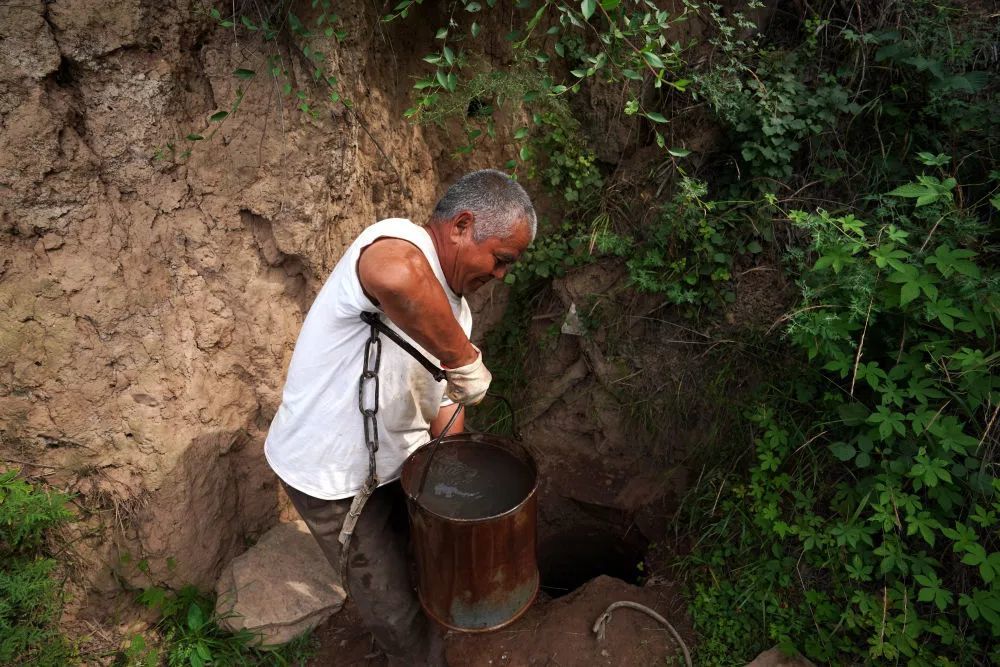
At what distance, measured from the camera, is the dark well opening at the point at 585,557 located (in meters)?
3.54

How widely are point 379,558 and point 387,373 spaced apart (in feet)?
2.47

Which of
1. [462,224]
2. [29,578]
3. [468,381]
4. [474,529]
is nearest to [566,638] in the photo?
[474,529]

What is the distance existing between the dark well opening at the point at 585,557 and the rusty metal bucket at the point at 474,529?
1.54m

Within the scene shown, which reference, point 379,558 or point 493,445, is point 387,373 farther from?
point 379,558

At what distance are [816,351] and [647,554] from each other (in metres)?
1.46

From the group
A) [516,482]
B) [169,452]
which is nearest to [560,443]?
[516,482]

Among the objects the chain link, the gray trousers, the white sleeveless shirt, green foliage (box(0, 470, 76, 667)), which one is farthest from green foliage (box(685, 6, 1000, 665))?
green foliage (box(0, 470, 76, 667))

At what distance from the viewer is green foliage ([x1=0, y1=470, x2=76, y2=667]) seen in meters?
2.33

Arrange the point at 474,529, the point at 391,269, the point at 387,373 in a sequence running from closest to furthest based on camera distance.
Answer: the point at 391,269, the point at 474,529, the point at 387,373

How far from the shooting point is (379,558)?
7.45 ft

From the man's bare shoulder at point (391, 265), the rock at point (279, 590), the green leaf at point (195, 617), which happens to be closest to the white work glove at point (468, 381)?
the man's bare shoulder at point (391, 265)

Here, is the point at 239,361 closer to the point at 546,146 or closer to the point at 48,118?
the point at 48,118

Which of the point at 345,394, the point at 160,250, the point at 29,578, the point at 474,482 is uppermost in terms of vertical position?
the point at 160,250

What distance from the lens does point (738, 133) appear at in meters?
2.94
